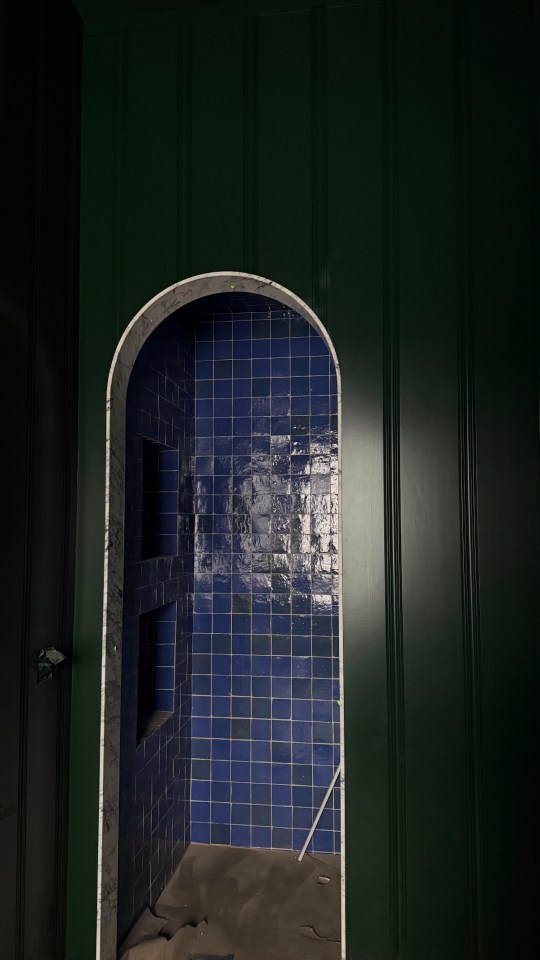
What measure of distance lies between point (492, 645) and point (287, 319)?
2.31 meters

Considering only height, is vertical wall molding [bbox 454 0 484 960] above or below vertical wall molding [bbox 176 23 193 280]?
below

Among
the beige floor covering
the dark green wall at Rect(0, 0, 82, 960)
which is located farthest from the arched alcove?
the dark green wall at Rect(0, 0, 82, 960)

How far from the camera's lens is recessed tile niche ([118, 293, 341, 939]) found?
3385mm

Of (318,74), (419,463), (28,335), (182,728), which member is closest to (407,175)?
(318,74)

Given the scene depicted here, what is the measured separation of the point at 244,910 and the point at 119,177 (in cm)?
301

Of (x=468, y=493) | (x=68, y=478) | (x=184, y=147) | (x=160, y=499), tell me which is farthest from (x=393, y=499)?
(x=160, y=499)

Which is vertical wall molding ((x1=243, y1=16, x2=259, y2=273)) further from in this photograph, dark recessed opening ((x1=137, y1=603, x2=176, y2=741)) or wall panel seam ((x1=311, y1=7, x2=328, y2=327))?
dark recessed opening ((x1=137, y1=603, x2=176, y2=741))

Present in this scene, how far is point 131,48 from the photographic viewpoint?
2258 millimetres

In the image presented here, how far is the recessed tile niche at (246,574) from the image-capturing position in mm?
3385

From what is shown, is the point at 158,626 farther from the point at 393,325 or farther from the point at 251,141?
the point at 251,141

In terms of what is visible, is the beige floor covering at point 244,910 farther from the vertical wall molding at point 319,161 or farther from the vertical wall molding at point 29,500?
the vertical wall molding at point 319,161

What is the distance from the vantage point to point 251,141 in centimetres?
218

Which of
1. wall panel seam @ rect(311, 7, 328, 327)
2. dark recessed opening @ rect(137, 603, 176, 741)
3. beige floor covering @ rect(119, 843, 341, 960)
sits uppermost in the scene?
wall panel seam @ rect(311, 7, 328, 327)

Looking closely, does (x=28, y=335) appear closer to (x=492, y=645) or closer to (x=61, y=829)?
(x=61, y=829)
